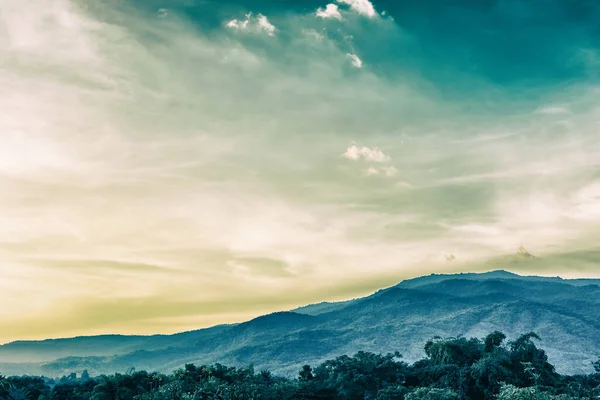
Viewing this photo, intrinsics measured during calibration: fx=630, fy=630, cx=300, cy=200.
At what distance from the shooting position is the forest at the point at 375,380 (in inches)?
2926

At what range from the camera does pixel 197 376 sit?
287ft

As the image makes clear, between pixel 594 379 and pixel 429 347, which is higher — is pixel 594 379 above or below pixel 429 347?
below

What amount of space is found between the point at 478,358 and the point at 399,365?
34.3 ft

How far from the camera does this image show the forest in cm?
7431

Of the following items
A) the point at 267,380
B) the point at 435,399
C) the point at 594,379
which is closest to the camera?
the point at 435,399

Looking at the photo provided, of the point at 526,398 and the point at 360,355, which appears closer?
the point at 526,398

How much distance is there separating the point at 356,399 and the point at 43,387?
163 feet

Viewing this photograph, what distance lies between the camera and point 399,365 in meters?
85.4

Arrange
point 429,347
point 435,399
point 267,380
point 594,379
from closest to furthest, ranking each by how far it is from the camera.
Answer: point 435,399
point 429,347
point 267,380
point 594,379

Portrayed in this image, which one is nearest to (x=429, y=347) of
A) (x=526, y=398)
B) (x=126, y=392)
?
(x=526, y=398)

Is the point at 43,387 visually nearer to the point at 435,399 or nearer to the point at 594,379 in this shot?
the point at 435,399

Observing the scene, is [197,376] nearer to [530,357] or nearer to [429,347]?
[429,347]

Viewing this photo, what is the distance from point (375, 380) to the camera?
80375 millimetres

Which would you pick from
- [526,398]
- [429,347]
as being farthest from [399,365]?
[526,398]
